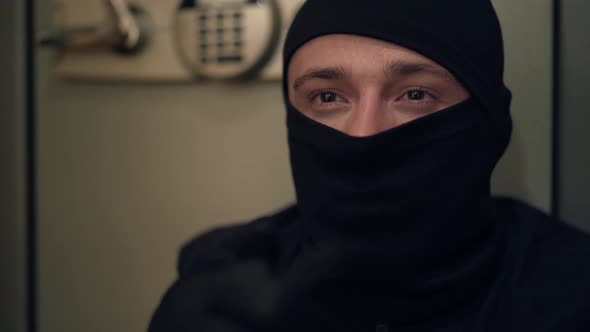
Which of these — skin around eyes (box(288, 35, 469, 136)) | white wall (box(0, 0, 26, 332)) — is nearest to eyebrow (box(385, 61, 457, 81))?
skin around eyes (box(288, 35, 469, 136))

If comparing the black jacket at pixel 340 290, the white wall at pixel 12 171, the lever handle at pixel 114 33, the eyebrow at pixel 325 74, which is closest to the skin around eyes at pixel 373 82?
the eyebrow at pixel 325 74

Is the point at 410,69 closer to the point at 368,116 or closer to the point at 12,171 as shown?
the point at 368,116

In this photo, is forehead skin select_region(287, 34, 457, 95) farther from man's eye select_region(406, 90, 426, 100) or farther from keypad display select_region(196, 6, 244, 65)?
keypad display select_region(196, 6, 244, 65)


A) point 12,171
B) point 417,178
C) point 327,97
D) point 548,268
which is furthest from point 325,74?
point 12,171

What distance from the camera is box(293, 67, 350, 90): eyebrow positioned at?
48 cm

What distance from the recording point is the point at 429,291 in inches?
18.6

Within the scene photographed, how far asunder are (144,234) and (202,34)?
347 mm

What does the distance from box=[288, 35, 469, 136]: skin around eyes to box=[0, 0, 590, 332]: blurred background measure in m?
0.17

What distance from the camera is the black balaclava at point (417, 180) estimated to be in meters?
0.46

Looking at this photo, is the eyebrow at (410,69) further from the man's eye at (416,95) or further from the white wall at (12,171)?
the white wall at (12,171)

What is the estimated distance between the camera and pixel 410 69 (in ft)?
1.53

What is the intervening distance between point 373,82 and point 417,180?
0.37ft

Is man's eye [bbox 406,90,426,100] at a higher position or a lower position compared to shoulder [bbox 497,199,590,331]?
higher

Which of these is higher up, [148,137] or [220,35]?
[220,35]
